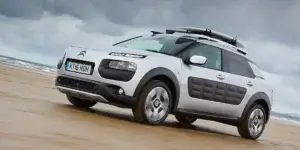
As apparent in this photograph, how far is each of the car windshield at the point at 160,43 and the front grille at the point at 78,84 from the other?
127 cm

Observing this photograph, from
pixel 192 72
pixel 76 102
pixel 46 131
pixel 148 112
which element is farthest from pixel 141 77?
pixel 46 131

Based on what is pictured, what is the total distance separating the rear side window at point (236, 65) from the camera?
10.2 m

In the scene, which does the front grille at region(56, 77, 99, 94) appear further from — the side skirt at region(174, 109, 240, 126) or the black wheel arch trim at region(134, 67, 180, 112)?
the side skirt at region(174, 109, 240, 126)

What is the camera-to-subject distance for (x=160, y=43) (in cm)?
953

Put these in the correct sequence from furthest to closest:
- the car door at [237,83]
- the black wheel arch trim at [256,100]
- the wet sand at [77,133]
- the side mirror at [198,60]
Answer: the black wheel arch trim at [256,100] → the car door at [237,83] → the side mirror at [198,60] → the wet sand at [77,133]

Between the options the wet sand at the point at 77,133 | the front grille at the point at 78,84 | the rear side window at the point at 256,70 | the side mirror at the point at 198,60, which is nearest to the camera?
the wet sand at the point at 77,133

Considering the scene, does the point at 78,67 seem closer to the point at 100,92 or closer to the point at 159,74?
the point at 100,92

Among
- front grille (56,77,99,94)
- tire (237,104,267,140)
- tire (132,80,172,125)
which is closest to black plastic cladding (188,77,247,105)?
tire (237,104,267,140)

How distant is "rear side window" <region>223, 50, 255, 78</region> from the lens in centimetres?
1020

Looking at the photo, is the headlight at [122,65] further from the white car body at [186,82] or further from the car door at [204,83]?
the car door at [204,83]

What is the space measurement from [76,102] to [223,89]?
2.39m

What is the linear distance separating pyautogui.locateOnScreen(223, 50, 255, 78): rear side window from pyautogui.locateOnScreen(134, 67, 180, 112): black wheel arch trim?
1.41 meters

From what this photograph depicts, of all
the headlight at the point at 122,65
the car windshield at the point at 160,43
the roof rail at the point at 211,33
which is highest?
the roof rail at the point at 211,33

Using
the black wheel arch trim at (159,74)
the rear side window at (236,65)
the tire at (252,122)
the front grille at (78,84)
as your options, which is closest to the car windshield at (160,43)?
the black wheel arch trim at (159,74)
